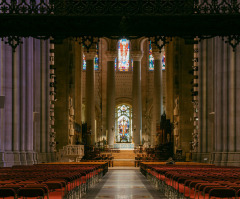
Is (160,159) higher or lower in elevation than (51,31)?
lower

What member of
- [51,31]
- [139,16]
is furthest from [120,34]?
[51,31]

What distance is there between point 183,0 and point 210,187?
7.78 m

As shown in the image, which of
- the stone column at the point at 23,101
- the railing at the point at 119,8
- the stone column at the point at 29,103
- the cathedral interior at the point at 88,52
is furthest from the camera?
the stone column at the point at 29,103

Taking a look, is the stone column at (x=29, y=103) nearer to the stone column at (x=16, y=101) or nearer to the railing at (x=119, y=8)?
the stone column at (x=16, y=101)

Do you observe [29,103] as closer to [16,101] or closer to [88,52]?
[16,101]

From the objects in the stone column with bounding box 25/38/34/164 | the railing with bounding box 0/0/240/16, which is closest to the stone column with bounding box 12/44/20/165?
the stone column with bounding box 25/38/34/164

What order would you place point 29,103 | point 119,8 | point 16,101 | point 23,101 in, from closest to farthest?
point 119,8 → point 16,101 → point 23,101 → point 29,103

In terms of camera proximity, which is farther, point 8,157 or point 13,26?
point 8,157

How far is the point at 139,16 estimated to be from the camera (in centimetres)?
1505

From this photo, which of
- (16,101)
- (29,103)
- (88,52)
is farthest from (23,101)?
(88,52)

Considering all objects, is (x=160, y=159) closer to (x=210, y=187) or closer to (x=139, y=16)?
(x=139, y=16)

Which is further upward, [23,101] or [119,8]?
[119,8]

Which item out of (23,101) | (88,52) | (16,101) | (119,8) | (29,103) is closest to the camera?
(119,8)

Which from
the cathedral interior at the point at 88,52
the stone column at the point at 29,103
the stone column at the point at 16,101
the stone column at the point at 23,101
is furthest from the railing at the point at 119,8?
the stone column at the point at 29,103
